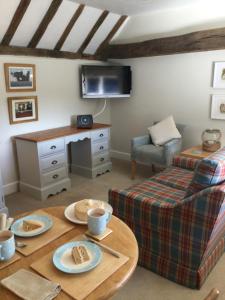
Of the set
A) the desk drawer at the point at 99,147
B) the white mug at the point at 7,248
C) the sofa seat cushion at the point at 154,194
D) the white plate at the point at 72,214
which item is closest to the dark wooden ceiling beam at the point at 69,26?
the desk drawer at the point at 99,147

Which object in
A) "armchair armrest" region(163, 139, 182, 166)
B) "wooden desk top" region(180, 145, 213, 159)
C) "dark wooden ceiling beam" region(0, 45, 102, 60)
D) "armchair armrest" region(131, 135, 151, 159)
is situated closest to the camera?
"wooden desk top" region(180, 145, 213, 159)

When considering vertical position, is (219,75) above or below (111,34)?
below

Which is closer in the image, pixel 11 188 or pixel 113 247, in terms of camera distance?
pixel 113 247

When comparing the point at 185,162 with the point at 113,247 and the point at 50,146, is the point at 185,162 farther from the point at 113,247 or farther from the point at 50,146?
the point at 113,247

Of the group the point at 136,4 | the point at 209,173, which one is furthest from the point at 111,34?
the point at 209,173

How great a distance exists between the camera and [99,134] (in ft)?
13.8

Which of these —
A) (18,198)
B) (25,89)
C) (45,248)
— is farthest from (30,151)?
(45,248)

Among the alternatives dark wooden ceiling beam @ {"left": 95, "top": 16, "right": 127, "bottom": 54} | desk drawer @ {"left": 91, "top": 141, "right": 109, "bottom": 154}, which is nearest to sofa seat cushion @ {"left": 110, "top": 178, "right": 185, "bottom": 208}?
desk drawer @ {"left": 91, "top": 141, "right": 109, "bottom": 154}

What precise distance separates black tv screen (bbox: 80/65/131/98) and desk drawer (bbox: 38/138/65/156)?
→ 3.85ft

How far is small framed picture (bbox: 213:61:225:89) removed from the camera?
12.0 ft

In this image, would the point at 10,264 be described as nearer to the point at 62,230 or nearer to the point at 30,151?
the point at 62,230

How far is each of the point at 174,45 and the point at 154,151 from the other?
162 cm

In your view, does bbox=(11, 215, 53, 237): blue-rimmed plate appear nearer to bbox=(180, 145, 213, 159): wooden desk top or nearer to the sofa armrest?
the sofa armrest

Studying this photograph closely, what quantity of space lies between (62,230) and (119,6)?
3.36 m
